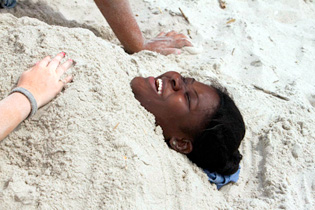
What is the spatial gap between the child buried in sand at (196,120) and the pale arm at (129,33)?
2.55 feet

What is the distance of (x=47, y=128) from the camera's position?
71.4 inches

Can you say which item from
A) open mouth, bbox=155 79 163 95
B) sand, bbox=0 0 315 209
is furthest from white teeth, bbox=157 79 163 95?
sand, bbox=0 0 315 209

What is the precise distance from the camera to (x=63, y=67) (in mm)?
2021

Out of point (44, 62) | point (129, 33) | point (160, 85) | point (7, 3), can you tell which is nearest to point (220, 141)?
point (160, 85)

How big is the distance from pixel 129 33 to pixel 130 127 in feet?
3.82

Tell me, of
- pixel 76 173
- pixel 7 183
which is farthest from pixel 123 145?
pixel 7 183

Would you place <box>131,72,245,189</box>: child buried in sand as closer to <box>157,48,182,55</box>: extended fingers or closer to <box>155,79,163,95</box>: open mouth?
<box>155,79,163,95</box>: open mouth

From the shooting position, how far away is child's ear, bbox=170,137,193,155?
83.0 inches

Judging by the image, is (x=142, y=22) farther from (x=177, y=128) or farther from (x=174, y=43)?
(x=177, y=128)

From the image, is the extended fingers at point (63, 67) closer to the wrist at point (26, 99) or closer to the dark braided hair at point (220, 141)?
the wrist at point (26, 99)

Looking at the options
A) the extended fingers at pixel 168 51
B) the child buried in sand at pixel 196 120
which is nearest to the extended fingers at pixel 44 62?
the child buried in sand at pixel 196 120

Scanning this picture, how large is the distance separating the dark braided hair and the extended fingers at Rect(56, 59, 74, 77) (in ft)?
2.99

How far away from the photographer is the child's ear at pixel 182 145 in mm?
2107

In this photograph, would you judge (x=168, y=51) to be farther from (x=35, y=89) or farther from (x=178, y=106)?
(x=35, y=89)
